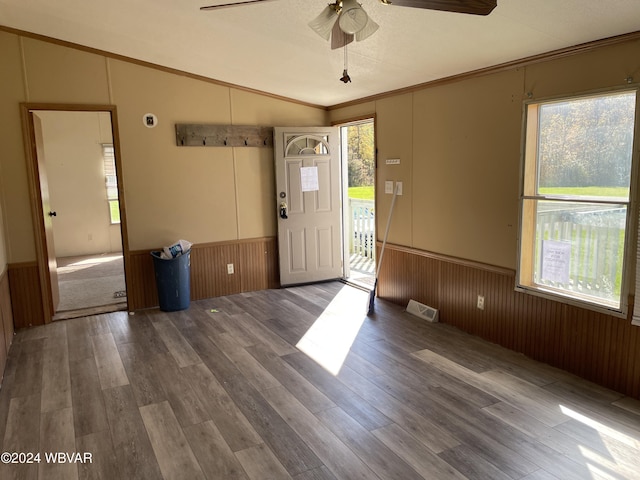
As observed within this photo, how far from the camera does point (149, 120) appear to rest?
191 inches

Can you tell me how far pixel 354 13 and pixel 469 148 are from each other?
221 cm

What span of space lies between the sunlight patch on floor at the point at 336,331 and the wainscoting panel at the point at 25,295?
2.73 meters

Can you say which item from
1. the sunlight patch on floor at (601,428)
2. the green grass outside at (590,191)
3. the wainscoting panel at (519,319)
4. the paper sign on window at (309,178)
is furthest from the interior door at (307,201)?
the sunlight patch on floor at (601,428)

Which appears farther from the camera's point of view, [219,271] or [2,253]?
[219,271]

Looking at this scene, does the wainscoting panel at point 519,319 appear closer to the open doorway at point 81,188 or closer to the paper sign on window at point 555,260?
the paper sign on window at point 555,260

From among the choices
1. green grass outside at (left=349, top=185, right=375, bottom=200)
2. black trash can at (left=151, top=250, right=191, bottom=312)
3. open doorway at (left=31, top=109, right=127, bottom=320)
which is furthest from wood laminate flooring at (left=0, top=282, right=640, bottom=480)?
green grass outside at (left=349, top=185, right=375, bottom=200)

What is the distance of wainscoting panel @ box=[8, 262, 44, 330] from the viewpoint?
4441 millimetres

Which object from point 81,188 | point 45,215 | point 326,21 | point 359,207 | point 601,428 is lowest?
point 601,428

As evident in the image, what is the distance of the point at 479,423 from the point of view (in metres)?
2.61

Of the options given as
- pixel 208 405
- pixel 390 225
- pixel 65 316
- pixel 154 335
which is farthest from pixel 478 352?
pixel 65 316

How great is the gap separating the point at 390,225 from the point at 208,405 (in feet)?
9.30

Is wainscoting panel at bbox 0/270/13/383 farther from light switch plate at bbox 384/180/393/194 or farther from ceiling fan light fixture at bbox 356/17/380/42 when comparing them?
light switch plate at bbox 384/180/393/194

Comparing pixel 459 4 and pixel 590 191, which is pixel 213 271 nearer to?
pixel 590 191

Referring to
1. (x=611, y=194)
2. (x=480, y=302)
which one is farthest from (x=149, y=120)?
(x=611, y=194)
